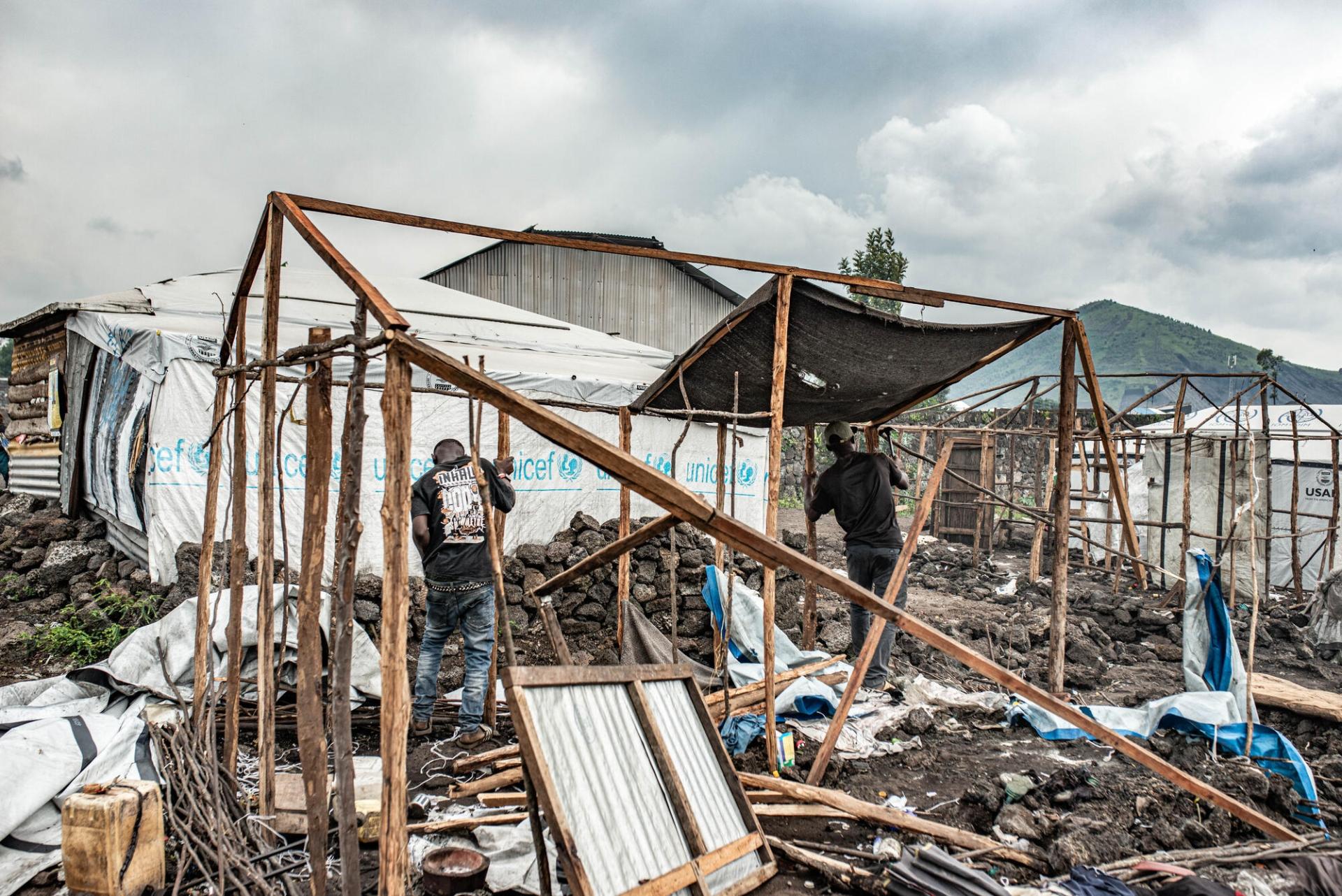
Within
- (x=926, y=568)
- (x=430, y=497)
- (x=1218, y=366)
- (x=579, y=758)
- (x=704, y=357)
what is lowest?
(x=926, y=568)

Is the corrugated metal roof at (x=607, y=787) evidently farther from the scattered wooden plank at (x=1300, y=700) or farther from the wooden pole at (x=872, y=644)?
the scattered wooden plank at (x=1300, y=700)

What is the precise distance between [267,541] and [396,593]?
159cm

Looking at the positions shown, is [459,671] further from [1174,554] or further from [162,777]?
[1174,554]

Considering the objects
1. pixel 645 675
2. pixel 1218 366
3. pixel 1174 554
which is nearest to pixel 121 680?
pixel 645 675

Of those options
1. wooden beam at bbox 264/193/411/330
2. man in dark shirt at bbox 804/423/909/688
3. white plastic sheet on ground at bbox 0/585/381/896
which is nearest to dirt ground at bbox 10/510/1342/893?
white plastic sheet on ground at bbox 0/585/381/896

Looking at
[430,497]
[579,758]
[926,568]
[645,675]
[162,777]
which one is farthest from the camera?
[926,568]

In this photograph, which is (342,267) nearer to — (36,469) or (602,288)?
(36,469)

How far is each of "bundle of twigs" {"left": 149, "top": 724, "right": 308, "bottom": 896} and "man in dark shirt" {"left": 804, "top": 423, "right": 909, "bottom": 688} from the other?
4097 mm

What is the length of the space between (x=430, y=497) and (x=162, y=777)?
2.05 m

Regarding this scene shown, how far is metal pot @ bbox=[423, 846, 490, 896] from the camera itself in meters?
3.13

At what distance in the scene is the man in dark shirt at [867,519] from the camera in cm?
614

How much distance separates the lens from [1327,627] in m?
8.50

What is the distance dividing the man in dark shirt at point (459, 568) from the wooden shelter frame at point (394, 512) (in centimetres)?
Result: 136

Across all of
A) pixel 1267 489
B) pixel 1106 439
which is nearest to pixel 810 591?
pixel 1106 439
